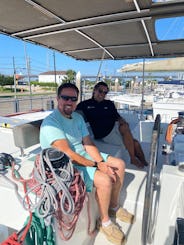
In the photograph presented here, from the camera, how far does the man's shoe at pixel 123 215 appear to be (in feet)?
6.51

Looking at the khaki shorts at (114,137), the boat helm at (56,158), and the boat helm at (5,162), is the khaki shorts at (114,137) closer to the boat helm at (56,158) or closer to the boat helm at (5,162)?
the boat helm at (5,162)

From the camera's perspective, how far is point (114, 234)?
1.76 m

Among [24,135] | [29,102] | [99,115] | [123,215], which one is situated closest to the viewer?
[123,215]

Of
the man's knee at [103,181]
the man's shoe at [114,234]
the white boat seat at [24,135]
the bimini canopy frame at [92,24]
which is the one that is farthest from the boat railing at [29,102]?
the man's shoe at [114,234]

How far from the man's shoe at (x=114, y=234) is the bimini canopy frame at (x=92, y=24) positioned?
1.81m

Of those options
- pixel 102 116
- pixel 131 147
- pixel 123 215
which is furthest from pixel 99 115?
pixel 123 215

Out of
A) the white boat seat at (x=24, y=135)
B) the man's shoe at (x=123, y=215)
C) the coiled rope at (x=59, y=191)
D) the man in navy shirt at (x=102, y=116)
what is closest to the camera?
the coiled rope at (x=59, y=191)

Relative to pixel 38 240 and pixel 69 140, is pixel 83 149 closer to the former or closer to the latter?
pixel 69 140

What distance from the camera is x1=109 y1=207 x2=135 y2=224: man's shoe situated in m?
1.98

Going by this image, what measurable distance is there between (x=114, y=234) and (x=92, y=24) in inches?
81.0

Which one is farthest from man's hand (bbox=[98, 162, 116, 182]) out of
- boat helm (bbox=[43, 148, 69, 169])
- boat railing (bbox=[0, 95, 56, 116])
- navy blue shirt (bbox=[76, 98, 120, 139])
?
boat railing (bbox=[0, 95, 56, 116])

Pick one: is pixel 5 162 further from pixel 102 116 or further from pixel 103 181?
pixel 102 116

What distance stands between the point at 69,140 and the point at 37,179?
2.22 ft

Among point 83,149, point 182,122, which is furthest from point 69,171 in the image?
point 182,122
